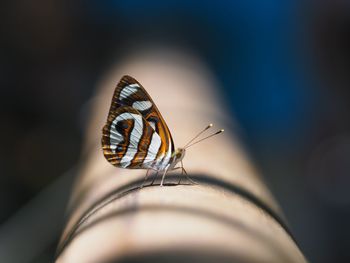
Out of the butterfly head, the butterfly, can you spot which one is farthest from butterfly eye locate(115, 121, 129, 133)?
the butterfly head

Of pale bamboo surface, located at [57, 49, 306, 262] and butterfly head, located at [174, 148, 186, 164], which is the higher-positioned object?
butterfly head, located at [174, 148, 186, 164]

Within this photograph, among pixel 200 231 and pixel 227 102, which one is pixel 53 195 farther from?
pixel 200 231

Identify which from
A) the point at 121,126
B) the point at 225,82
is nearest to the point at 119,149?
the point at 121,126

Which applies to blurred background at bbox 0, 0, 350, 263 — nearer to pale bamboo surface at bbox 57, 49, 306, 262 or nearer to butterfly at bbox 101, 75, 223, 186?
butterfly at bbox 101, 75, 223, 186

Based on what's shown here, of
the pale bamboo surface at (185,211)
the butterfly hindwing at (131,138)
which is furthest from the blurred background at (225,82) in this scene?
the pale bamboo surface at (185,211)

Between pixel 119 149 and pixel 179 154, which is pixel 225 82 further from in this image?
pixel 179 154

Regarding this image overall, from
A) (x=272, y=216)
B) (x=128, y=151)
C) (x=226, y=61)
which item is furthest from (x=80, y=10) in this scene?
(x=272, y=216)

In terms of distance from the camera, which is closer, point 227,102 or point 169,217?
point 169,217
